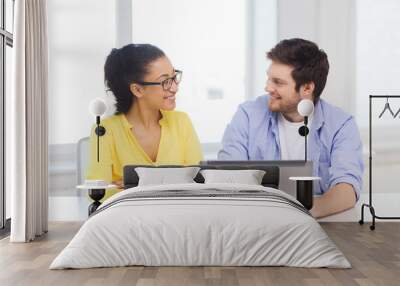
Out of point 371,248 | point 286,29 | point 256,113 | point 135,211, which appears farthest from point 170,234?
point 286,29

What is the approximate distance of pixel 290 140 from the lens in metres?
7.56

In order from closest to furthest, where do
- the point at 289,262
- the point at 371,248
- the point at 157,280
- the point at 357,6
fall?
the point at 157,280, the point at 289,262, the point at 371,248, the point at 357,6

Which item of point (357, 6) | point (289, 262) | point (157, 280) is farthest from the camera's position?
point (357, 6)

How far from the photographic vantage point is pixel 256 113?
25.2ft

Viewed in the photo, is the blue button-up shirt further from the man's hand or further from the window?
the window

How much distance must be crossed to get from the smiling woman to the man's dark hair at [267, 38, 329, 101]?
3.82 ft

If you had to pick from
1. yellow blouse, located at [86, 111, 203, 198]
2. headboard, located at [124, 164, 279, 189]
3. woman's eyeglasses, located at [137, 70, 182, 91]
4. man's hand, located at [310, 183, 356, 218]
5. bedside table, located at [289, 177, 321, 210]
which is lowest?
man's hand, located at [310, 183, 356, 218]

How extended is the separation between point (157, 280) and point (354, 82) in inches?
164

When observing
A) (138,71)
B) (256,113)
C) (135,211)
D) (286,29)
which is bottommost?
(135,211)

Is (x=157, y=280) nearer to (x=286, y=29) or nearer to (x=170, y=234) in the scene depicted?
(x=170, y=234)

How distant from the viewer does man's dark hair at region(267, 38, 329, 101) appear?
7652mm

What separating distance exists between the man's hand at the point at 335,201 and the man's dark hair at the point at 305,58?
105 centimetres

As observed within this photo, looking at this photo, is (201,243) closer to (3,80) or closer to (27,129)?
(27,129)

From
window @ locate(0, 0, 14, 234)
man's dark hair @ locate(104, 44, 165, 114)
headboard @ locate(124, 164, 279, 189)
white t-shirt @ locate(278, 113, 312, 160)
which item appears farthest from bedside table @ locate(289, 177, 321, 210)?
window @ locate(0, 0, 14, 234)
